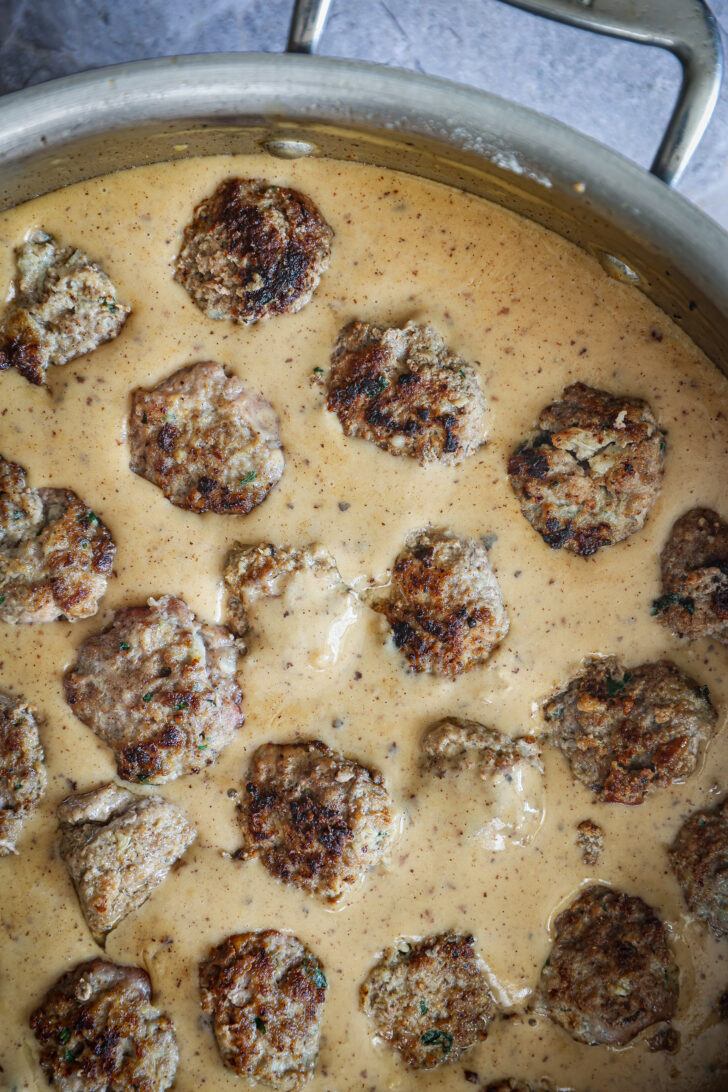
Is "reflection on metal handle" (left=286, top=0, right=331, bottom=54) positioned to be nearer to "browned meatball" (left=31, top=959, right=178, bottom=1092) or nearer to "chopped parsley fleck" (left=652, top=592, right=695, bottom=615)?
"chopped parsley fleck" (left=652, top=592, right=695, bottom=615)

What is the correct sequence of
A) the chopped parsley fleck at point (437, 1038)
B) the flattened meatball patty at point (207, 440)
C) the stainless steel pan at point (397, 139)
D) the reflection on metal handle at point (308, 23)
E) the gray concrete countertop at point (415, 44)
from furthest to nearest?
the gray concrete countertop at point (415, 44), the chopped parsley fleck at point (437, 1038), the flattened meatball patty at point (207, 440), the reflection on metal handle at point (308, 23), the stainless steel pan at point (397, 139)

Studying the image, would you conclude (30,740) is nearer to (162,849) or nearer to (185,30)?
(162,849)

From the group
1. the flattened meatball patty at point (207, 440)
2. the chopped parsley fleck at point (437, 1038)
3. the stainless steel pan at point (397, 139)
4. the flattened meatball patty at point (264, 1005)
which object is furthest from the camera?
the chopped parsley fleck at point (437, 1038)

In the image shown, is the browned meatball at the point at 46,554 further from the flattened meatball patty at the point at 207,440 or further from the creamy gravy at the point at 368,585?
the flattened meatball patty at the point at 207,440

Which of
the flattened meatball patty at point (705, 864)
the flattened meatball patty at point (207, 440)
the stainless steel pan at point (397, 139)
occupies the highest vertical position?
the stainless steel pan at point (397, 139)

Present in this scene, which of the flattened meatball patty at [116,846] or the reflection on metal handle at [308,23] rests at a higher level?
the reflection on metal handle at [308,23]

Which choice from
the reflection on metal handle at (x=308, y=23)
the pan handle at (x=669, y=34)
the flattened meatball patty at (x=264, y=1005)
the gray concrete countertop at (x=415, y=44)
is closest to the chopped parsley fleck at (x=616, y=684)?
the flattened meatball patty at (x=264, y=1005)
